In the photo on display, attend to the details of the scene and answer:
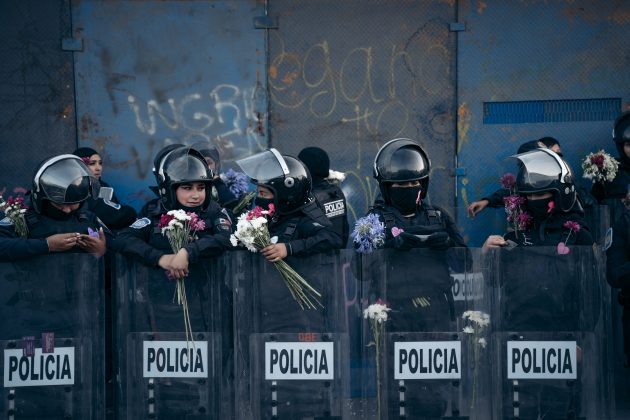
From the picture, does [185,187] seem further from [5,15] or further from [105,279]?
[5,15]

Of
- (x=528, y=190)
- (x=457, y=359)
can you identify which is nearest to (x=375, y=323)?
(x=457, y=359)

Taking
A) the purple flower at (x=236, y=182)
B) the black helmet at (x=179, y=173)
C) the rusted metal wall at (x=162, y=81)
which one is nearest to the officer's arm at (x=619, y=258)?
the black helmet at (x=179, y=173)

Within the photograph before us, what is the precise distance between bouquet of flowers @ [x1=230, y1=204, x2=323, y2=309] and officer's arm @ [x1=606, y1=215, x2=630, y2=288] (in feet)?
6.31

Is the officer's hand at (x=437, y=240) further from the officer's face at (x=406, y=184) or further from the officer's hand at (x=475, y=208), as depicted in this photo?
the officer's hand at (x=475, y=208)

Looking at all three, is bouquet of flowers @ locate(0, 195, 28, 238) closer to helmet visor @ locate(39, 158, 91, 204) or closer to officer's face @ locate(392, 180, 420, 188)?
helmet visor @ locate(39, 158, 91, 204)

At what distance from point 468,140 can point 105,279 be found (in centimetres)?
467

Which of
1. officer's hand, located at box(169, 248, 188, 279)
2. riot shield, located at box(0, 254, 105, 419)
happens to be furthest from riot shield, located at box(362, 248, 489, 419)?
riot shield, located at box(0, 254, 105, 419)

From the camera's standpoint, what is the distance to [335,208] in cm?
852

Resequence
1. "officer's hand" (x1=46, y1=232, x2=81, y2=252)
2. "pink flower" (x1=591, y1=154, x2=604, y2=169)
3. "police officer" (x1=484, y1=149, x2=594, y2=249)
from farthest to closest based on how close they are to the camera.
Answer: "pink flower" (x1=591, y1=154, x2=604, y2=169) → "police officer" (x1=484, y1=149, x2=594, y2=249) → "officer's hand" (x1=46, y1=232, x2=81, y2=252)

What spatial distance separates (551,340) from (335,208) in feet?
8.52

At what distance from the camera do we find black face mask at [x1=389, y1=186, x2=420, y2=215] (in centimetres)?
726

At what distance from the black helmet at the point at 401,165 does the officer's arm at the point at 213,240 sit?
3.77 ft

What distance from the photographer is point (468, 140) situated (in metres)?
10.2

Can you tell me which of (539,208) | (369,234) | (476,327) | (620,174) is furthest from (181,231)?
(620,174)
